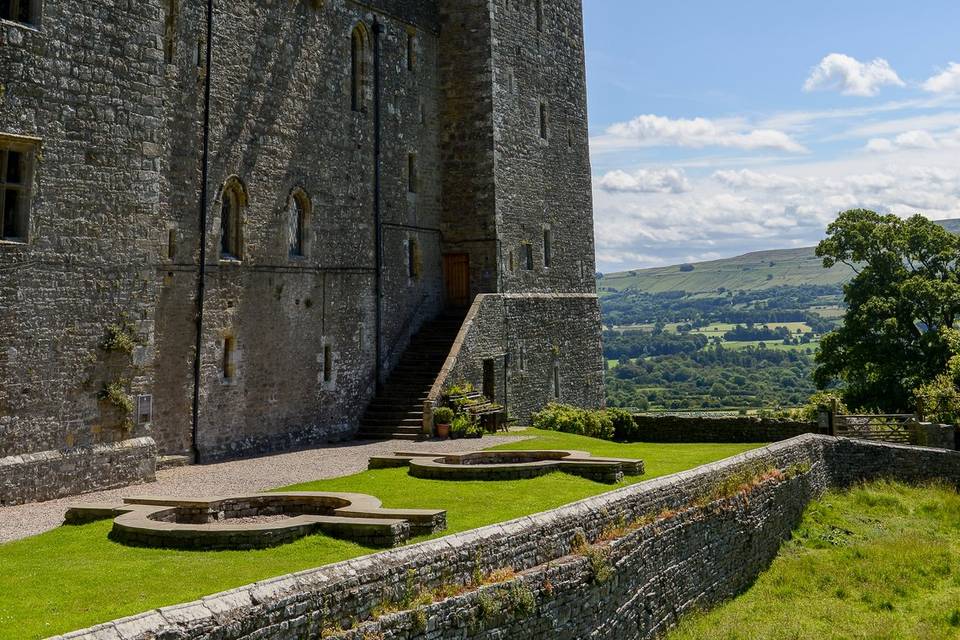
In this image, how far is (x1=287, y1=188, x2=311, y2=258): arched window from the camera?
23.5 metres

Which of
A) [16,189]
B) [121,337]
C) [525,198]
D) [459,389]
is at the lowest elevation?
[459,389]

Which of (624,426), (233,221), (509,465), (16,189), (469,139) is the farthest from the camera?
(624,426)

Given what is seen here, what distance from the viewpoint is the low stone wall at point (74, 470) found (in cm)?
1527

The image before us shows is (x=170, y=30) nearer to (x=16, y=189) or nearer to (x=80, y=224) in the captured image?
(x=80, y=224)

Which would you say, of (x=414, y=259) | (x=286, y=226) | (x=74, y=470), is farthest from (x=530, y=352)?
(x=74, y=470)

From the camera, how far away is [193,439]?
2066cm

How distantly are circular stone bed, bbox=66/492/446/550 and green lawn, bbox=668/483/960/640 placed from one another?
225 inches

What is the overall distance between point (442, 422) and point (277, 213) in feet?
20.8

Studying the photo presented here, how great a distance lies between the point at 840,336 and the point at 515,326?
43.9 ft

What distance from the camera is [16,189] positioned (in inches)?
625

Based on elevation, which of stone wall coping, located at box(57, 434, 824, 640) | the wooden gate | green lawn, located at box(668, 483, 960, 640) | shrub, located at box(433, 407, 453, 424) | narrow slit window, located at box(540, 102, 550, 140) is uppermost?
narrow slit window, located at box(540, 102, 550, 140)

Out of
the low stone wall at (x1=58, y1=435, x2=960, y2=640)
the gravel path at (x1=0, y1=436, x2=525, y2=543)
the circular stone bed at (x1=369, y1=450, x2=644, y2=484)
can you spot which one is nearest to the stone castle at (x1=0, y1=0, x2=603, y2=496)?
the gravel path at (x1=0, y1=436, x2=525, y2=543)

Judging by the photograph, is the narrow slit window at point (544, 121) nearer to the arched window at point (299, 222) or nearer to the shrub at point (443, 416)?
the arched window at point (299, 222)

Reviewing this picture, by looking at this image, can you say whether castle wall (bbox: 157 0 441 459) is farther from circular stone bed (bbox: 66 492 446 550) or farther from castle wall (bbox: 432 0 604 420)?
circular stone bed (bbox: 66 492 446 550)
